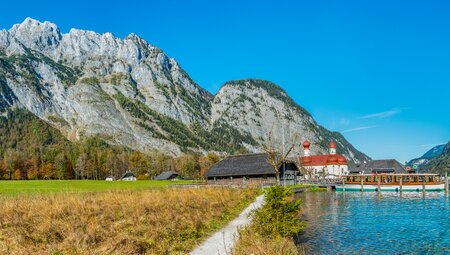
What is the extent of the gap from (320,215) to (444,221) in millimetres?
9201

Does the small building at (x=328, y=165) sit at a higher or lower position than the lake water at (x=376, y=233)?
higher

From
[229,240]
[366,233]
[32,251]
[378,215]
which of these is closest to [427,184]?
[378,215]

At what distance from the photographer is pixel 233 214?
2525cm

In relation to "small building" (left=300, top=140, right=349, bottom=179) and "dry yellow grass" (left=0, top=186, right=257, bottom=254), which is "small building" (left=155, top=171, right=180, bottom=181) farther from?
"dry yellow grass" (left=0, top=186, right=257, bottom=254)

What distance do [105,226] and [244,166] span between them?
64155 millimetres

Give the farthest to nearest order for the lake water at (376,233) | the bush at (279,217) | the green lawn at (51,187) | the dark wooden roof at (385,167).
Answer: the dark wooden roof at (385,167), the green lawn at (51,187), the lake water at (376,233), the bush at (279,217)

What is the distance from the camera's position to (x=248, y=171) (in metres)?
77.8

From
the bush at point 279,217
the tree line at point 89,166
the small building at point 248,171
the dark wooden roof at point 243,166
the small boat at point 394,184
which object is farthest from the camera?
the tree line at point 89,166

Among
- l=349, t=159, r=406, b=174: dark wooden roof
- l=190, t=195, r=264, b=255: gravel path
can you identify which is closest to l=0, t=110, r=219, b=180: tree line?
l=349, t=159, r=406, b=174: dark wooden roof

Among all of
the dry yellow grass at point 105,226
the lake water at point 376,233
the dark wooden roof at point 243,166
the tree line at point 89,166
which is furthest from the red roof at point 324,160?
the dry yellow grass at point 105,226

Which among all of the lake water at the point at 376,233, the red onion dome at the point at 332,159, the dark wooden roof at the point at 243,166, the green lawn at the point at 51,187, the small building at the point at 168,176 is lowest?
the small building at the point at 168,176

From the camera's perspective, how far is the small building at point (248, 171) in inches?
2955

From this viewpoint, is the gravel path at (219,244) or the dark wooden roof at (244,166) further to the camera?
the dark wooden roof at (244,166)

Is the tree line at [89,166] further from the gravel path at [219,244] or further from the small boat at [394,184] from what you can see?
the gravel path at [219,244]
